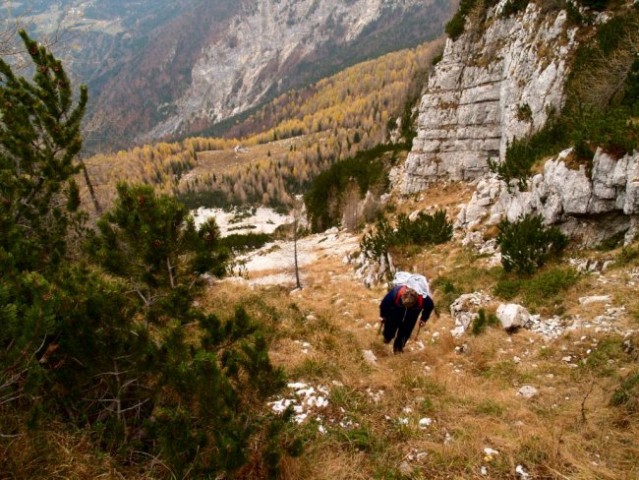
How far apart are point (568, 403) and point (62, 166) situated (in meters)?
7.46

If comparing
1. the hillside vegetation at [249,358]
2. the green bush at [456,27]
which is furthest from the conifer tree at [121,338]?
the green bush at [456,27]

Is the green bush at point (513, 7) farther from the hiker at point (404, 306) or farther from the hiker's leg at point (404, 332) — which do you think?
the hiker's leg at point (404, 332)

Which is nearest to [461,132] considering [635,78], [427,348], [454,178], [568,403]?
[454,178]

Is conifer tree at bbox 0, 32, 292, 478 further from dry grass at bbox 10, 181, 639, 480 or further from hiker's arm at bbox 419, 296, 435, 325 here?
hiker's arm at bbox 419, 296, 435, 325

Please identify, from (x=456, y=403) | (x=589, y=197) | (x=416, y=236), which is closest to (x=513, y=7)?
(x=416, y=236)

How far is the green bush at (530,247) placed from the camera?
971 cm

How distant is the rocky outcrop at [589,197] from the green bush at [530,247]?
596 mm

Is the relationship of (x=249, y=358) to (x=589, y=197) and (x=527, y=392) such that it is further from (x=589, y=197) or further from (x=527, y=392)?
(x=589, y=197)

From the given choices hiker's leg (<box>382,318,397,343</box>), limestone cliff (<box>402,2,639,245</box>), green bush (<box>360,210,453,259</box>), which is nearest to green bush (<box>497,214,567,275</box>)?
limestone cliff (<box>402,2,639,245</box>)

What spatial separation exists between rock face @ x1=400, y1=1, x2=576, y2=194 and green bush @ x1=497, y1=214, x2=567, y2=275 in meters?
8.15

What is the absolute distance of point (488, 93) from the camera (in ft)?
70.6

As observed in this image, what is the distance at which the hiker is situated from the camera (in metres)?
6.05

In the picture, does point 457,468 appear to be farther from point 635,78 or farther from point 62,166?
point 635,78

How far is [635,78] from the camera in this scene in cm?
1106
